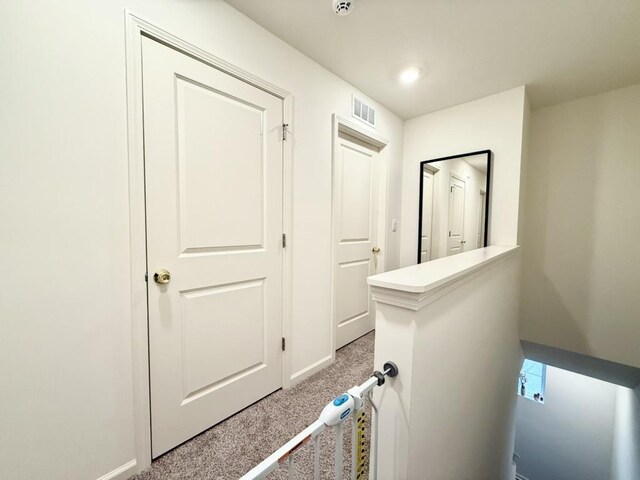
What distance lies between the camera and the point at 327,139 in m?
1.93

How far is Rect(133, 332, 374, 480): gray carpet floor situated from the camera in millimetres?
1132

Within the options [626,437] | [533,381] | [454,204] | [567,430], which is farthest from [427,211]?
[567,430]

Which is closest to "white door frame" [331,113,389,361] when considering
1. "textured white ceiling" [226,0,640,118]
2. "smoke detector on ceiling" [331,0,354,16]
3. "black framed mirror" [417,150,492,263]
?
"textured white ceiling" [226,0,640,118]

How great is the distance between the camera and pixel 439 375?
99 cm

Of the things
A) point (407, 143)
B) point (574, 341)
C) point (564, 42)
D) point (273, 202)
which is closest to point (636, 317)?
point (574, 341)

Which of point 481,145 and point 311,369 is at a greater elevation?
point 481,145

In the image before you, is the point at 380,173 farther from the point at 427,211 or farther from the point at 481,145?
the point at 481,145

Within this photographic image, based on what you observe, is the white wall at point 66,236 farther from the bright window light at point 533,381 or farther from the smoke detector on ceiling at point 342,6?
the bright window light at point 533,381

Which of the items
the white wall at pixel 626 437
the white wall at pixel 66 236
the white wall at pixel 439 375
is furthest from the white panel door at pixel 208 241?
the white wall at pixel 626 437

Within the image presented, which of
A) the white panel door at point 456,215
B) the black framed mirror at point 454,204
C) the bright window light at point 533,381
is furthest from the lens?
the bright window light at point 533,381

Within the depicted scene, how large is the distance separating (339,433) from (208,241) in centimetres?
104

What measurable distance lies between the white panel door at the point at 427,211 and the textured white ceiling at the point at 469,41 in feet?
2.77

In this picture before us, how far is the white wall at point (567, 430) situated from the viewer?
3.63m

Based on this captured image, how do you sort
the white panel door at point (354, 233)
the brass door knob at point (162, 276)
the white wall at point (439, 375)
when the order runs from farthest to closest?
the white panel door at point (354, 233) → the brass door knob at point (162, 276) → the white wall at point (439, 375)
